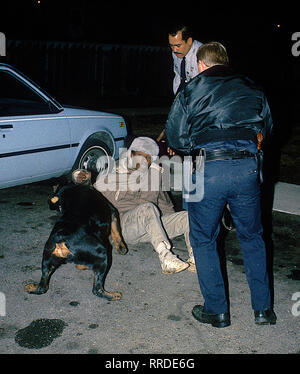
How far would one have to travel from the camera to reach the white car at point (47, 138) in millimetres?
5188

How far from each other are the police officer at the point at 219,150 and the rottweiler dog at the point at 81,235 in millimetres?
799

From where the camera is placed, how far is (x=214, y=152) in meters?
2.90

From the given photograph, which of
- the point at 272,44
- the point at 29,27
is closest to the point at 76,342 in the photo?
the point at 29,27

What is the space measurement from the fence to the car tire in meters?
Result: 9.53

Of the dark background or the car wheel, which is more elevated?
the dark background

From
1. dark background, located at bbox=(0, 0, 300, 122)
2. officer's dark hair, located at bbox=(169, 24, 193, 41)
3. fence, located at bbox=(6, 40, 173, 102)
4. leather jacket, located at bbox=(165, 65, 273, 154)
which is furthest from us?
dark background, located at bbox=(0, 0, 300, 122)

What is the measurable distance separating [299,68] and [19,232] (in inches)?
976

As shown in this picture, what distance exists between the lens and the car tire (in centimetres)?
626

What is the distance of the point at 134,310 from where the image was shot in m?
3.48

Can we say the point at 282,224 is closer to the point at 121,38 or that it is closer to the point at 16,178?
the point at 16,178

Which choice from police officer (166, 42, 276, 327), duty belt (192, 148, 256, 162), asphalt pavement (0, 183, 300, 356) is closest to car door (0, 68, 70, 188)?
asphalt pavement (0, 183, 300, 356)

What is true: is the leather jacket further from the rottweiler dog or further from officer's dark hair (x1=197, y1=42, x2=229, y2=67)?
the rottweiler dog

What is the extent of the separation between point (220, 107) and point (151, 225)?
1526mm

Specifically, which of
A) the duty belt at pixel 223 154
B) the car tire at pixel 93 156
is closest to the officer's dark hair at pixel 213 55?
the duty belt at pixel 223 154
